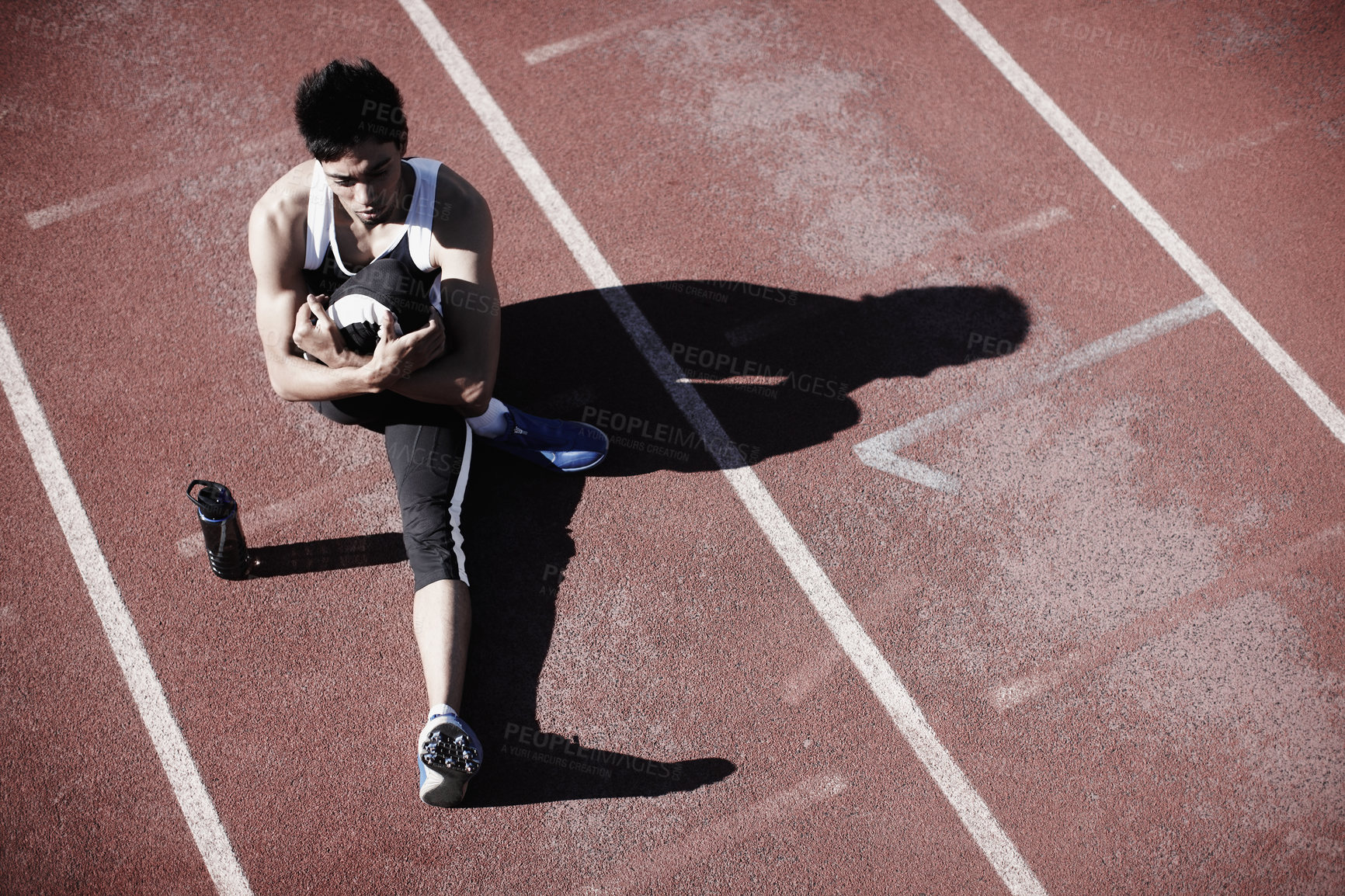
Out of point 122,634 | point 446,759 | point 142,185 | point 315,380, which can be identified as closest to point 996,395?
point 446,759

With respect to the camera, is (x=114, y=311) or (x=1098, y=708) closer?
(x=1098, y=708)

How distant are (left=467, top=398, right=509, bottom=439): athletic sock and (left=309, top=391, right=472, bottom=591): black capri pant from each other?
23cm

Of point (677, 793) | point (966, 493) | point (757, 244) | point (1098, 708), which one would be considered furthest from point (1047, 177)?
point (677, 793)

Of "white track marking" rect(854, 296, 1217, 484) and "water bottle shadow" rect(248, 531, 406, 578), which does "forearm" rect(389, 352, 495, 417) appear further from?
"white track marking" rect(854, 296, 1217, 484)

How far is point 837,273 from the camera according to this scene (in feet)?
18.9

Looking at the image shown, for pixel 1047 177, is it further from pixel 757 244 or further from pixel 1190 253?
pixel 757 244

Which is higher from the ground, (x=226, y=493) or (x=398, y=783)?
(x=226, y=493)

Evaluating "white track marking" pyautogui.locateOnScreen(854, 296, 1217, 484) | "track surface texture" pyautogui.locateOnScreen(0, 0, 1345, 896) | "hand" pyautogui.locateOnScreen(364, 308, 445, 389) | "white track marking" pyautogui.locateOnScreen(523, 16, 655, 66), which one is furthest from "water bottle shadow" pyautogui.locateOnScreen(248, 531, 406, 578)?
"white track marking" pyautogui.locateOnScreen(523, 16, 655, 66)

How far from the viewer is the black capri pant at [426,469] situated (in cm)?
426

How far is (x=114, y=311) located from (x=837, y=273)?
14.0 ft

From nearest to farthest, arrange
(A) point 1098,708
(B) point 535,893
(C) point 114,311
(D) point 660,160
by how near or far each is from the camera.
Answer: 1. (B) point 535,893
2. (A) point 1098,708
3. (C) point 114,311
4. (D) point 660,160

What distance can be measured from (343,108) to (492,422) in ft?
5.43

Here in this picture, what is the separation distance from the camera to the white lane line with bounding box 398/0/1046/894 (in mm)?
4203

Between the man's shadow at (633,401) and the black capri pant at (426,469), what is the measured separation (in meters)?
0.48
